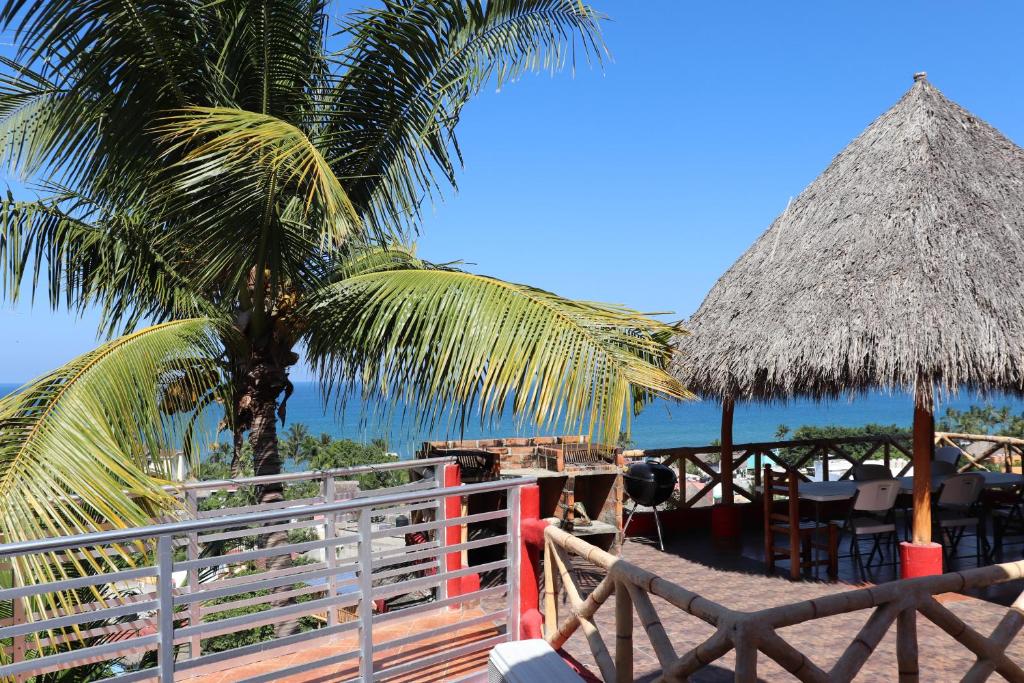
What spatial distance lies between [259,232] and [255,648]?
8.66 feet

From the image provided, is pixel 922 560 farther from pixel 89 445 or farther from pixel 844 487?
pixel 89 445

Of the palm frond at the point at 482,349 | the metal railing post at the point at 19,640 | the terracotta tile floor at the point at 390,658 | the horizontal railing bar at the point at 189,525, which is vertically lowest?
the terracotta tile floor at the point at 390,658

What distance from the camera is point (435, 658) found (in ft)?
12.9

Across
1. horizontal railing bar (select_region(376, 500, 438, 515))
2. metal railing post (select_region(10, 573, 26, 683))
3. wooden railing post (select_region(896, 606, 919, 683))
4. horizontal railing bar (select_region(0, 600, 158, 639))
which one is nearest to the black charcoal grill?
horizontal railing bar (select_region(376, 500, 438, 515))

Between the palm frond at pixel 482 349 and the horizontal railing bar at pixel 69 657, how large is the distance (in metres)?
2.02

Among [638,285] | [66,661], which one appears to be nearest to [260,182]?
[66,661]

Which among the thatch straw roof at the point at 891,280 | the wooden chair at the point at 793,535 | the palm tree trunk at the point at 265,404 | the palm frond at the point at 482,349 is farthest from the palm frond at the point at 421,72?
the wooden chair at the point at 793,535

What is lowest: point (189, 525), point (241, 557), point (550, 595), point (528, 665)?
point (528, 665)

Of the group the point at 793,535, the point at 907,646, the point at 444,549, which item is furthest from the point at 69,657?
the point at 793,535

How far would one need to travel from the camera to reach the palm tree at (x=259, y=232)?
421 centimetres

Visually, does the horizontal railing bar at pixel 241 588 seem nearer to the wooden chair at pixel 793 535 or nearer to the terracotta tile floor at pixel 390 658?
the terracotta tile floor at pixel 390 658

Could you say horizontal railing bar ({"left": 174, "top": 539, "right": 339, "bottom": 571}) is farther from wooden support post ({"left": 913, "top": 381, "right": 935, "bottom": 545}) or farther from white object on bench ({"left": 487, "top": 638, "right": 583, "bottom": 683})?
wooden support post ({"left": 913, "top": 381, "right": 935, "bottom": 545})

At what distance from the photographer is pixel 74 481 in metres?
3.29

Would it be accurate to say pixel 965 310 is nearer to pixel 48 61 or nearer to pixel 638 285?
pixel 48 61
